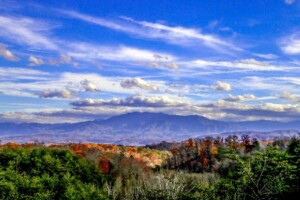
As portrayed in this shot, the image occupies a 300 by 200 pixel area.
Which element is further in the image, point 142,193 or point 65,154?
point 65,154

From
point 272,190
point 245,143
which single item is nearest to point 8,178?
point 272,190

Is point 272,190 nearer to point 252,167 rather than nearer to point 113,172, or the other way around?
point 252,167

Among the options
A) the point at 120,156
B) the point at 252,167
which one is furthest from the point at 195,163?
the point at 252,167

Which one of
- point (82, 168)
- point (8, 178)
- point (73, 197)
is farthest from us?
point (82, 168)

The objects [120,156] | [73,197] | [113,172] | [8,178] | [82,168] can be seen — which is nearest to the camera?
[73,197]

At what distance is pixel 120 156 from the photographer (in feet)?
96.2

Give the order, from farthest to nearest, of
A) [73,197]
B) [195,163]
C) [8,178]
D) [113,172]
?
[195,163], [113,172], [8,178], [73,197]

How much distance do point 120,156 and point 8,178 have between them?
15443mm

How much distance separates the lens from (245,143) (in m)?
39.3

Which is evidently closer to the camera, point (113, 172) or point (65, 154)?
point (65, 154)

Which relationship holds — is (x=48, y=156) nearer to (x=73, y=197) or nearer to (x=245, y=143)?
(x=73, y=197)

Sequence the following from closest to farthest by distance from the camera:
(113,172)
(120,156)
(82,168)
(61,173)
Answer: (61,173) < (82,168) < (113,172) < (120,156)

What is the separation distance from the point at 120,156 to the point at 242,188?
53.1 feet

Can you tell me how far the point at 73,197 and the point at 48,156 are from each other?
240 inches
